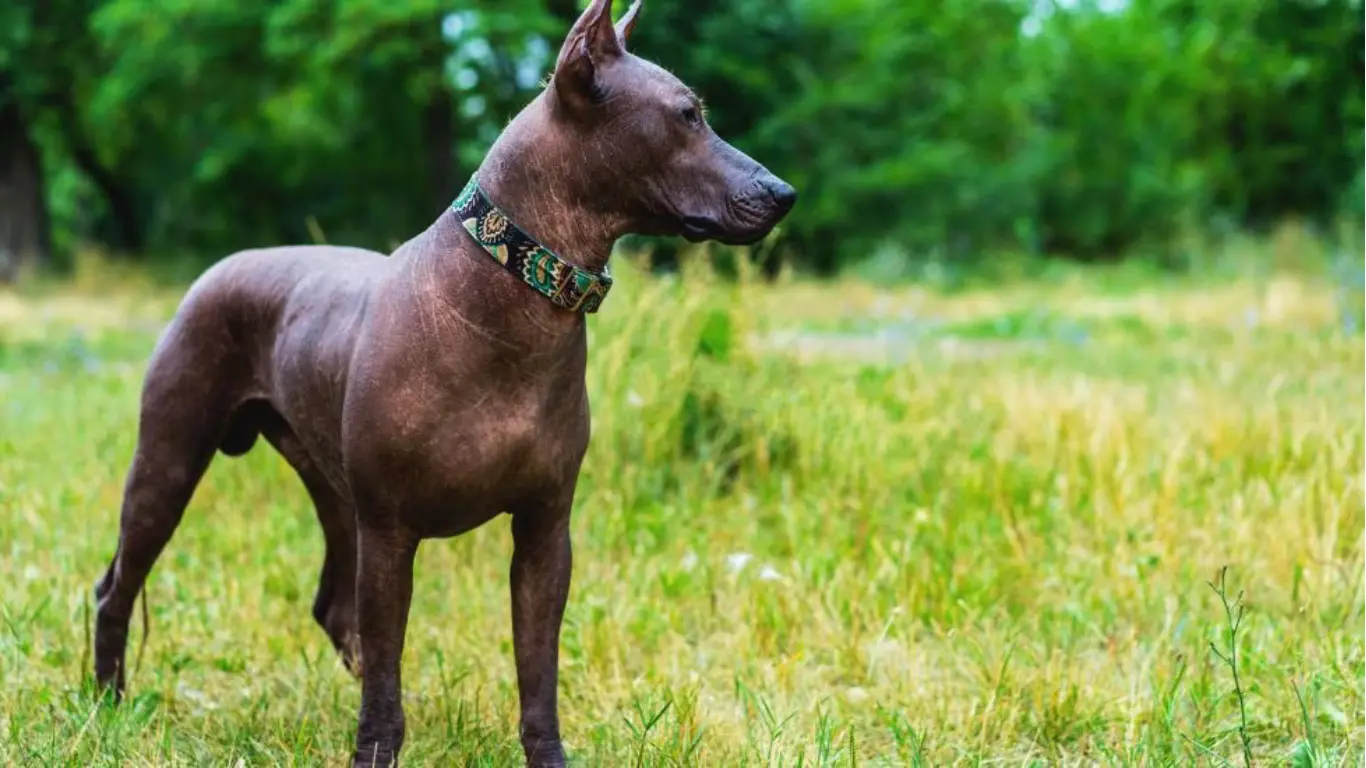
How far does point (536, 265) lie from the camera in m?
2.13

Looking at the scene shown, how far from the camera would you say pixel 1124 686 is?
2.92 metres

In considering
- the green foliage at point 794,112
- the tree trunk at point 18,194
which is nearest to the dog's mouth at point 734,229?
the green foliage at point 794,112

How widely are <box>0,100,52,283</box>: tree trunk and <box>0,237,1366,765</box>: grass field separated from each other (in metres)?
12.7

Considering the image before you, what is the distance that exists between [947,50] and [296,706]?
19.1m

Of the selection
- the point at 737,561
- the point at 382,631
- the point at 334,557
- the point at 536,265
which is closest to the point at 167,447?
the point at 334,557

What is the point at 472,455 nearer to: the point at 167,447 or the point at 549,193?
the point at 549,193

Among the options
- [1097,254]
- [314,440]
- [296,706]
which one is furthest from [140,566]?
[1097,254]

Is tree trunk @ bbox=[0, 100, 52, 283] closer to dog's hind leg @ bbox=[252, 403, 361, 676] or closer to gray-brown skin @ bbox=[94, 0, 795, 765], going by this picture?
dog's hind leg @ bbox=[252, 403, 361, 676]

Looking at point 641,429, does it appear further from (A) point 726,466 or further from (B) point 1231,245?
(B) point 1231,245

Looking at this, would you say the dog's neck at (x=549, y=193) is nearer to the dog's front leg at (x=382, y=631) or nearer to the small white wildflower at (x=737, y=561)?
the dog's front leg at (x=382, y=631)

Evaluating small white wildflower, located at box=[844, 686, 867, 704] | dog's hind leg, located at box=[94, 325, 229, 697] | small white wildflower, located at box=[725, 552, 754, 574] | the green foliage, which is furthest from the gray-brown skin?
the green foliage

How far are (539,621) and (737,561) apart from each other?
111cm

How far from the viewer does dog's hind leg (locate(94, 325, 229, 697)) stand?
270cm

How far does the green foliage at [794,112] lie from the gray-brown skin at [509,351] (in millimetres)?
11052
